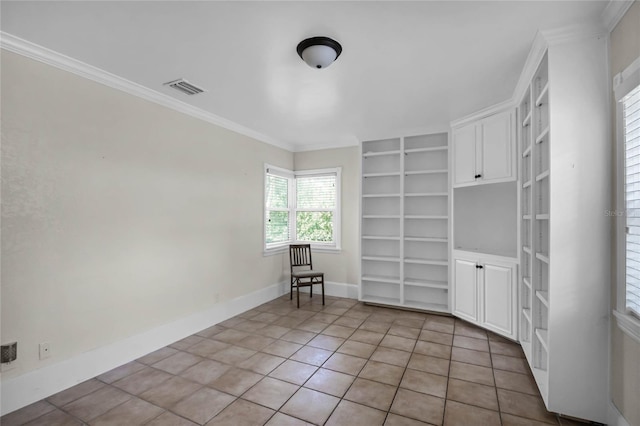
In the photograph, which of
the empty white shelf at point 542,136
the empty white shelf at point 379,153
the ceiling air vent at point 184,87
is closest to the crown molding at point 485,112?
the empty white shelf at point 379,153

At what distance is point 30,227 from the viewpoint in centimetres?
221

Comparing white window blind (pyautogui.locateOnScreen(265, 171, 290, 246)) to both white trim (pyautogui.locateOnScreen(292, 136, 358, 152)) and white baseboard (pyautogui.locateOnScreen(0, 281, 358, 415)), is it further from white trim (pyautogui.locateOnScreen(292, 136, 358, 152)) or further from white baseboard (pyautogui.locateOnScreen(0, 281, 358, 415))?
white baseboard (pyautogui.locateOnScreen(0, 281, 358, 415))

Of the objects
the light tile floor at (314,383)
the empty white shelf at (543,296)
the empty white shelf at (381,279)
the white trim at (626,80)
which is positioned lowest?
the light tile floor at (314,383)

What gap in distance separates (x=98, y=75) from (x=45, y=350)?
2.25m

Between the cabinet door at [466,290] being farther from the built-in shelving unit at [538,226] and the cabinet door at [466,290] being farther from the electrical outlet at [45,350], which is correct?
the electrical outlet at [45,350]

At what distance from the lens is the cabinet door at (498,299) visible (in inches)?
127

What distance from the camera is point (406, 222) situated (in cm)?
460

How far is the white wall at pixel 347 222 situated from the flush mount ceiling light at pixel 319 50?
273 centimetres

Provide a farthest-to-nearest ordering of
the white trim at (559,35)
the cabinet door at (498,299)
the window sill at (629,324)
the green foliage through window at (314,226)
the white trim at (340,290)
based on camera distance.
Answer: the green foliage through window at (314,226) < the white trim at (340,290) < the cabinet door at (498,299) < the white trim at (559,35) < the window sill at (629,324)

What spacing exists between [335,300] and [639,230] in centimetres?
379

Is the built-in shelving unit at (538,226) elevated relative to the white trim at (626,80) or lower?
lower

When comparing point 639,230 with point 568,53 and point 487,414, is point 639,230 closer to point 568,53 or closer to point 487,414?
point 568,53

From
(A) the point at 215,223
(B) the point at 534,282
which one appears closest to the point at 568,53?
(B) the point at 534,282

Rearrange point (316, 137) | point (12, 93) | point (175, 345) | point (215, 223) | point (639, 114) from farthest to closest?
1. point (316, 137)
2. point (215, 223)
3. point (175, 345)
4. point (12, 93)
5. point (639, 114)
